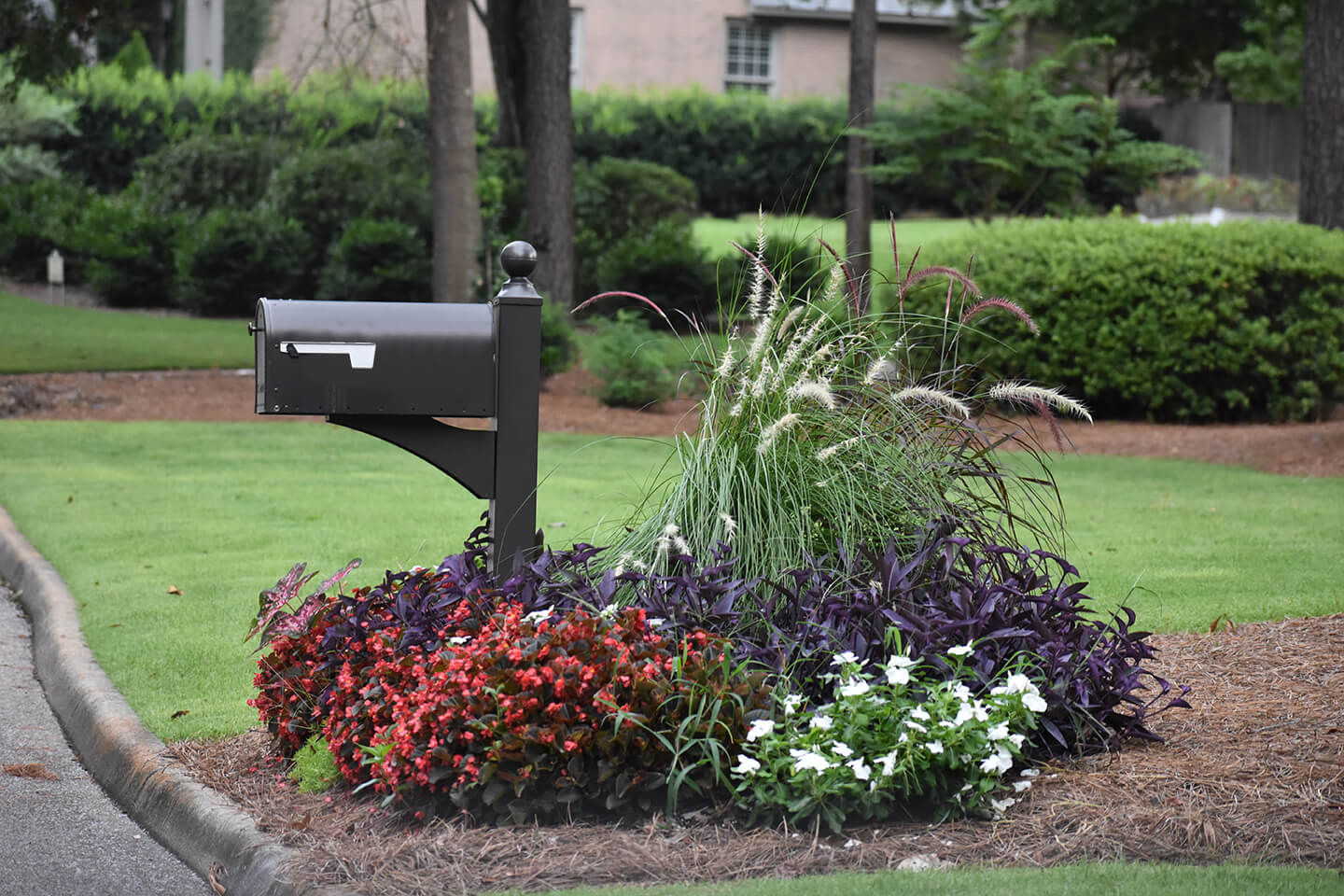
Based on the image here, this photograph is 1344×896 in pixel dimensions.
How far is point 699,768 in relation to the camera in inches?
147

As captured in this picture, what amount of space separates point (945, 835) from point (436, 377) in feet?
6.47

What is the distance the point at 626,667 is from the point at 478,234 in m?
13.7

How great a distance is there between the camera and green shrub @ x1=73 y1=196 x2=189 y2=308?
22.1 m

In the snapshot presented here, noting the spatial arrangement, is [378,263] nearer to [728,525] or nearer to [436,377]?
[436,377]

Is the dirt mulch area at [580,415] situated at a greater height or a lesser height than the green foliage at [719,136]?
lesser

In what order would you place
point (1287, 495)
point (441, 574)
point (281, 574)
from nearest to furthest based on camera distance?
point (441, 574) < point (281, 574) < point (1287, 495)

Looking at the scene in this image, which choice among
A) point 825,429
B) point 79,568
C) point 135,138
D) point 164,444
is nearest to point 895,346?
point 825,429

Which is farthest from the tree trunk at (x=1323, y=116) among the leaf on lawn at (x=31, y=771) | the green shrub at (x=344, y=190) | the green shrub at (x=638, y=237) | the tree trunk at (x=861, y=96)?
the leaf on lawn at (x=31, y=771)

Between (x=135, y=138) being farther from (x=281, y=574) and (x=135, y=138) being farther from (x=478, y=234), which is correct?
(x=281, y=574)

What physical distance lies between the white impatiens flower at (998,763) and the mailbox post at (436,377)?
1.63 metres

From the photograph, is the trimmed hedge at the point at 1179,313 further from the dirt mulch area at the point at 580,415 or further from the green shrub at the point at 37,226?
the green shrub at the point at 37,226

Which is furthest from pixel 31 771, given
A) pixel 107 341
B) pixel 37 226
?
pixel 37 226

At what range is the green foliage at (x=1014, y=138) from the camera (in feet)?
65.0

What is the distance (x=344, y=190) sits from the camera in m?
22.1
